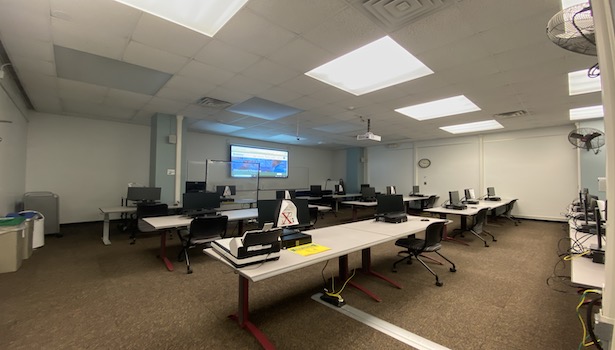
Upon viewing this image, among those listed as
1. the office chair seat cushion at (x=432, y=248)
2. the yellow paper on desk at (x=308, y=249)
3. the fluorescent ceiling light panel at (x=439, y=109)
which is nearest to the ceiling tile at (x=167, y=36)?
the yellow paper on desk at (x=308, y=249)

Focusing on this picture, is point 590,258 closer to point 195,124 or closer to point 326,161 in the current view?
point 195,124

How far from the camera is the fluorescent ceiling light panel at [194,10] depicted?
2.43m

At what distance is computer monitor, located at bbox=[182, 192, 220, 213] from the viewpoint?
4.06m

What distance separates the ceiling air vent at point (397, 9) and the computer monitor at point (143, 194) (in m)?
5.36

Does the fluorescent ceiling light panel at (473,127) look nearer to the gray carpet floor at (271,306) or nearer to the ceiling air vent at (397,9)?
the gray carpet floor at (271,306)

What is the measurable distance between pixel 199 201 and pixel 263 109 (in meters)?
2.70

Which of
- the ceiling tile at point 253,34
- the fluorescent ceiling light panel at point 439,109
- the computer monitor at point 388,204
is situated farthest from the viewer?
the fluorescent ceiling light panel at point 439,109

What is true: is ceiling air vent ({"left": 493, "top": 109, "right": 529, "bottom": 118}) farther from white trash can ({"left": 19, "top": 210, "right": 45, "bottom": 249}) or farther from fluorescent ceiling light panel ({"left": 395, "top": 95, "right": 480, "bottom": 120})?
white trash can ({"left": 19, "top": 210, "right": 45, "bottom": 249})

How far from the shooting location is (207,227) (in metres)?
3.69

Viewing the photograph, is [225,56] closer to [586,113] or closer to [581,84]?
[581,84]

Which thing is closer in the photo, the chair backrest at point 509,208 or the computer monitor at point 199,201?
the computer monitor at point 199,201

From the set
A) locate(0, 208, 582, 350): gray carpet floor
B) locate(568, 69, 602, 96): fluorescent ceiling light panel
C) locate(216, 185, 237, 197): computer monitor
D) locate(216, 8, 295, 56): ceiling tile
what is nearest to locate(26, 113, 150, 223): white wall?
locate(216, 185, 237, 197): computer monitor

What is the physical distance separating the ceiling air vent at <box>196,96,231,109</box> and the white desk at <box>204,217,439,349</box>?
3.49 meters

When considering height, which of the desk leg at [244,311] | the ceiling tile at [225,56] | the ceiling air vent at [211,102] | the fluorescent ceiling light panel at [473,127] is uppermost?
the fluorescent ceiling light panel at [473,127]
